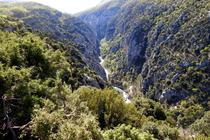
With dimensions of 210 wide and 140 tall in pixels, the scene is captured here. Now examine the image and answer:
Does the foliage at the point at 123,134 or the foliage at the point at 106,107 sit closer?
the foliage at the point at 123,134

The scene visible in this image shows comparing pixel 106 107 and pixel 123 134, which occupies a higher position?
pixel 123 134

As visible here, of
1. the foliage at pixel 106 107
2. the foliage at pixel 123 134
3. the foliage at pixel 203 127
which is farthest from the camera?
the foliage at pixel 203 127

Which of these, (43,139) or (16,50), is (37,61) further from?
(43,139)

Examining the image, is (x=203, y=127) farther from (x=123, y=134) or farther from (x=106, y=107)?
(x=123, y=134)

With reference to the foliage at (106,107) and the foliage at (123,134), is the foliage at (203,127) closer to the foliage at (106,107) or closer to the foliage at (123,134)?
the foliage at (106,107)

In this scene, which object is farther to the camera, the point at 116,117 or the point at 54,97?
the point at 116,117

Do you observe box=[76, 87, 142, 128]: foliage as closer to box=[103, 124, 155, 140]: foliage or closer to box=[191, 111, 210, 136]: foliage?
box=[103, 124, 155, 140]: foliage

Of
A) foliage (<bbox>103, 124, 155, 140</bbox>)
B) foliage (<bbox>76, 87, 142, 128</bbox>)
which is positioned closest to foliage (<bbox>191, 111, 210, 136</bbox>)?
foliage (<bbox>76, 87, 142, 128</bbox>)

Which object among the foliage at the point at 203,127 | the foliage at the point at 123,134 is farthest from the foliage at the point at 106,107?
the foliage at the point at 203,127

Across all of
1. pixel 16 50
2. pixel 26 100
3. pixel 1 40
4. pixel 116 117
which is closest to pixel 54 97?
pixel 26 100

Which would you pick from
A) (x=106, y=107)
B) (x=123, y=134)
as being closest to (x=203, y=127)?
(x=106, y=107)

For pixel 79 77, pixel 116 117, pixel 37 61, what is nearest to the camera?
pixel 37 61
